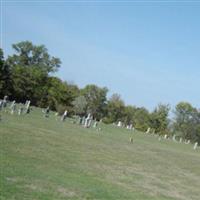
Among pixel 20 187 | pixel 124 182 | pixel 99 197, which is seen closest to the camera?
pixel 20 187

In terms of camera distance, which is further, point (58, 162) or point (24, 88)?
point (24, 88)

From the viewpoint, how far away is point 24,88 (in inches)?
3457

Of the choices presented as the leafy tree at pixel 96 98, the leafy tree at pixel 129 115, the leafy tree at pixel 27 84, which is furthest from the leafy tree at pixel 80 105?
the leafy tree at pixel 129 115

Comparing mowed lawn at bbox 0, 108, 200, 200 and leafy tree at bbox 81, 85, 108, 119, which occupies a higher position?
leafy tree at bbox 81, 85, 108, 119

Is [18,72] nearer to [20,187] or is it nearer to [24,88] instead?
[24,88]

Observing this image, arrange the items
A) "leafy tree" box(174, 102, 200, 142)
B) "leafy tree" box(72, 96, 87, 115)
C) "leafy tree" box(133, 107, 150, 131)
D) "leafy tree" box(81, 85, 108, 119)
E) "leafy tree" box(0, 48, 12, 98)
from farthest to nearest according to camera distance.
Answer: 1. "leafy tree" box(174, 102, 200, 142)
2. "leafy tree" box(81, 85, 108, 119)
3. "leafy tree" box(133, 107, 150, 131)
4. "leafy tree" box(72, 96, 87, 115)
5. "leafy tree" box(0, 48, 12, 98)

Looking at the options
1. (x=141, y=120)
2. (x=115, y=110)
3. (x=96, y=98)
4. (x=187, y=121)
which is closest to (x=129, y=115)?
(x=115, y=110)

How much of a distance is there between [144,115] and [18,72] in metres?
30.7

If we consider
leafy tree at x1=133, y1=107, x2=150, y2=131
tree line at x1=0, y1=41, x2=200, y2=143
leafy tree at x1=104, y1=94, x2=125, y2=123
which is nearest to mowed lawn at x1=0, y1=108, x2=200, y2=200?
A: tree line at x1=0, y1=41, x2=200, y2=143

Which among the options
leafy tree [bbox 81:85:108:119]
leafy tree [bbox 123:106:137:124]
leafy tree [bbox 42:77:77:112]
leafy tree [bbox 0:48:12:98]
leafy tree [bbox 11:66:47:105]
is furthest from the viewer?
leafy tree [bbox 123:106:137:124]

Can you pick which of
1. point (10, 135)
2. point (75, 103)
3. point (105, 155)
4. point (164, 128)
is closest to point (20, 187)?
point (10, 135)

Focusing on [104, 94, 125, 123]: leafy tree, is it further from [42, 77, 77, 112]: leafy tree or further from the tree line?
[42, 77, 77, 112]: leafy tree

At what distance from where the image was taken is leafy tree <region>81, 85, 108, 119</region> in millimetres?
102875

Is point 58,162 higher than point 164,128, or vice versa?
point 164,128
